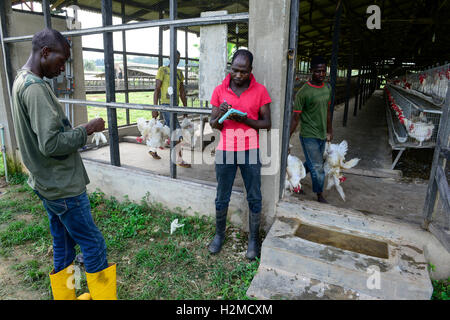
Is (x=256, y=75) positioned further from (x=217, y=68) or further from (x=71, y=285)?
(x=71, y=285)

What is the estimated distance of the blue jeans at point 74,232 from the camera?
2072 mm

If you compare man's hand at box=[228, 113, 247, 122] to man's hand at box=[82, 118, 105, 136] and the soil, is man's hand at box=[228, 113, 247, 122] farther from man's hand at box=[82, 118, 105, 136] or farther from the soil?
the soil

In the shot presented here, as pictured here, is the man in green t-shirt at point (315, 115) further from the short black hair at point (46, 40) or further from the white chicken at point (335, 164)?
the short black hair at point (46, 40)

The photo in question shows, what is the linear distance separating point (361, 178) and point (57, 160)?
14.2 feet

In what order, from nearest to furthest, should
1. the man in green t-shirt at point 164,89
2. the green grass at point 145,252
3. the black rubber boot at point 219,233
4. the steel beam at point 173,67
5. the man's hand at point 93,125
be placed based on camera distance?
1. the man's hand at point 93,125
2. the green grass at point 145,252
3. the black rubber boot at point 219,233
4. the steel beam at point 173,67
5. the man in green t-shirt at point 164,89

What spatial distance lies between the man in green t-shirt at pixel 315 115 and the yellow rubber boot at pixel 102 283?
7.93 ft

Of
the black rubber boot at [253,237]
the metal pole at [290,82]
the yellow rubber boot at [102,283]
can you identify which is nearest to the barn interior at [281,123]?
the metal pole at [290,82]

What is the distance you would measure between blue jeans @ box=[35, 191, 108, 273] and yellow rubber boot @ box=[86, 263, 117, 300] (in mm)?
40

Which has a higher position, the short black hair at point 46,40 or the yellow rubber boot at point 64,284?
the short black hair at point 46,40

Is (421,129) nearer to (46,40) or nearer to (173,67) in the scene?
(173,67)

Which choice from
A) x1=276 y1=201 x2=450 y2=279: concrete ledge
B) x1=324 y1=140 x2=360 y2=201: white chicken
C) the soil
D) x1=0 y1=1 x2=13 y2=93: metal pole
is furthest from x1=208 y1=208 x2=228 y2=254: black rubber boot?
x1=0 y1=1 x2=13 y2=93: metal pole

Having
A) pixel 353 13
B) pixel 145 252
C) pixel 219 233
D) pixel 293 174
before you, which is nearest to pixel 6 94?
pixel 145 252

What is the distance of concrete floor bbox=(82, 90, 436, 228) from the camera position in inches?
144
